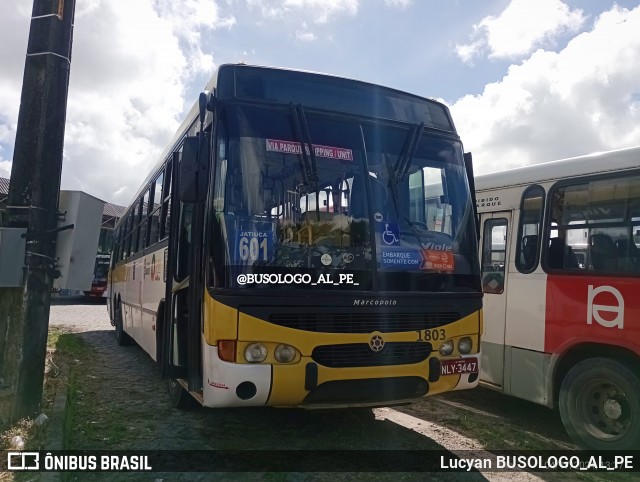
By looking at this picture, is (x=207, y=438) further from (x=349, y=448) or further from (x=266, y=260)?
(x=266, y=260)

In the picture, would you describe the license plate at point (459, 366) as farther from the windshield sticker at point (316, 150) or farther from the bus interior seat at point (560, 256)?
the windshield sticker at point (316, 150)

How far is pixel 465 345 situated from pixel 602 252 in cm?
170

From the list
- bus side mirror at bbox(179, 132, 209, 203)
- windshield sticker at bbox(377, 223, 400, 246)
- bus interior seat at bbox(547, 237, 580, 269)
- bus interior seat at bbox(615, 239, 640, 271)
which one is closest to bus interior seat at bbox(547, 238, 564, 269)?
bus interior seat at bbox(547, 237, 580, 269)

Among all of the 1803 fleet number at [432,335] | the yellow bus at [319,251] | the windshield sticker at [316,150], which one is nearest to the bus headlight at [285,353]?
the yellow bus at [319,251]

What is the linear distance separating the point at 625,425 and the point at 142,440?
4.48m

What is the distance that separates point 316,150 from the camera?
488 centimetres

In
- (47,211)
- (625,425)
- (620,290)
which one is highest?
(47,211)

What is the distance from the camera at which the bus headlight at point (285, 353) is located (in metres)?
4.48

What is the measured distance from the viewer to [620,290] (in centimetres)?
523

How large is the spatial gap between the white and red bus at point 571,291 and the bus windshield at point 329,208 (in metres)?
1.25

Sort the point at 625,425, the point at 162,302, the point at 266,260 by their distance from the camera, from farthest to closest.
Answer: the point at 162,302 < the point at 625,425 < the point at 266,260

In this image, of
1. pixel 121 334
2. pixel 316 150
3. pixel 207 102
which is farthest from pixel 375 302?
pixel 121 334

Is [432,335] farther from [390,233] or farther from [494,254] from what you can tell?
[494,254]

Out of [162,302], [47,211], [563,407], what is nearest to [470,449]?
[563,407]
